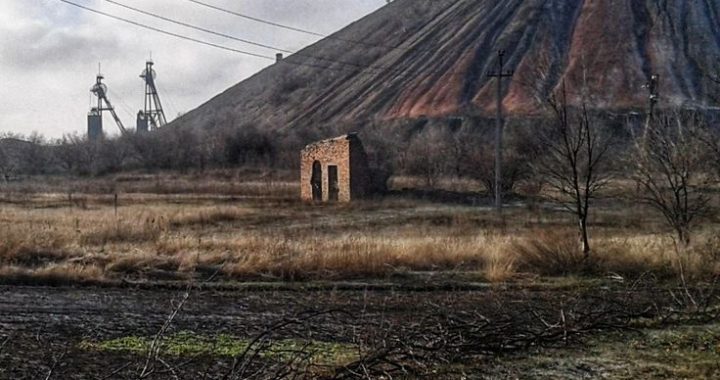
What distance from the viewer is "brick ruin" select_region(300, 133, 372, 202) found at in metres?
33.2

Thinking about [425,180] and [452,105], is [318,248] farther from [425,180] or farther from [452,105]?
[452,105]

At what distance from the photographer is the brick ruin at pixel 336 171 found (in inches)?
1308

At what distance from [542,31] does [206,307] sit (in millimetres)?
78971

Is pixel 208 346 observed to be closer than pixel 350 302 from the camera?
Yes

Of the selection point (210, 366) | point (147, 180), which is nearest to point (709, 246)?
point (210, 366)

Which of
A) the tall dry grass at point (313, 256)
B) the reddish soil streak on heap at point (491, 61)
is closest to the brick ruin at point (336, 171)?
the tall dry grass at point (313, 256)

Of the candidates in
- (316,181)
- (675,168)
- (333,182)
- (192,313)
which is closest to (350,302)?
(192,313)

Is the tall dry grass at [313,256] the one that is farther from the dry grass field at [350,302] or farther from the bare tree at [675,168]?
the bare tree at [675,168]

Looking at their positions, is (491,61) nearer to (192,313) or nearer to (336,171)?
(336,171)

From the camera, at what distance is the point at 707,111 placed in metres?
64.3

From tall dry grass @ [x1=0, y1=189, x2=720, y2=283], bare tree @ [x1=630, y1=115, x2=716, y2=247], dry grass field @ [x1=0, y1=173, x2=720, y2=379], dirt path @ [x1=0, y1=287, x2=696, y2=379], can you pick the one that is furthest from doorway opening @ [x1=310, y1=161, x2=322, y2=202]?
dirt path @ [x1=0, y1=287, x2=696, y2=379]

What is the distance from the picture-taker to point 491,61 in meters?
81.3

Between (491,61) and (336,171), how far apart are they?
50.8m

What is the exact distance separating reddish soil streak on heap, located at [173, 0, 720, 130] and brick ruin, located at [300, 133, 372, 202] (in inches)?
1327
